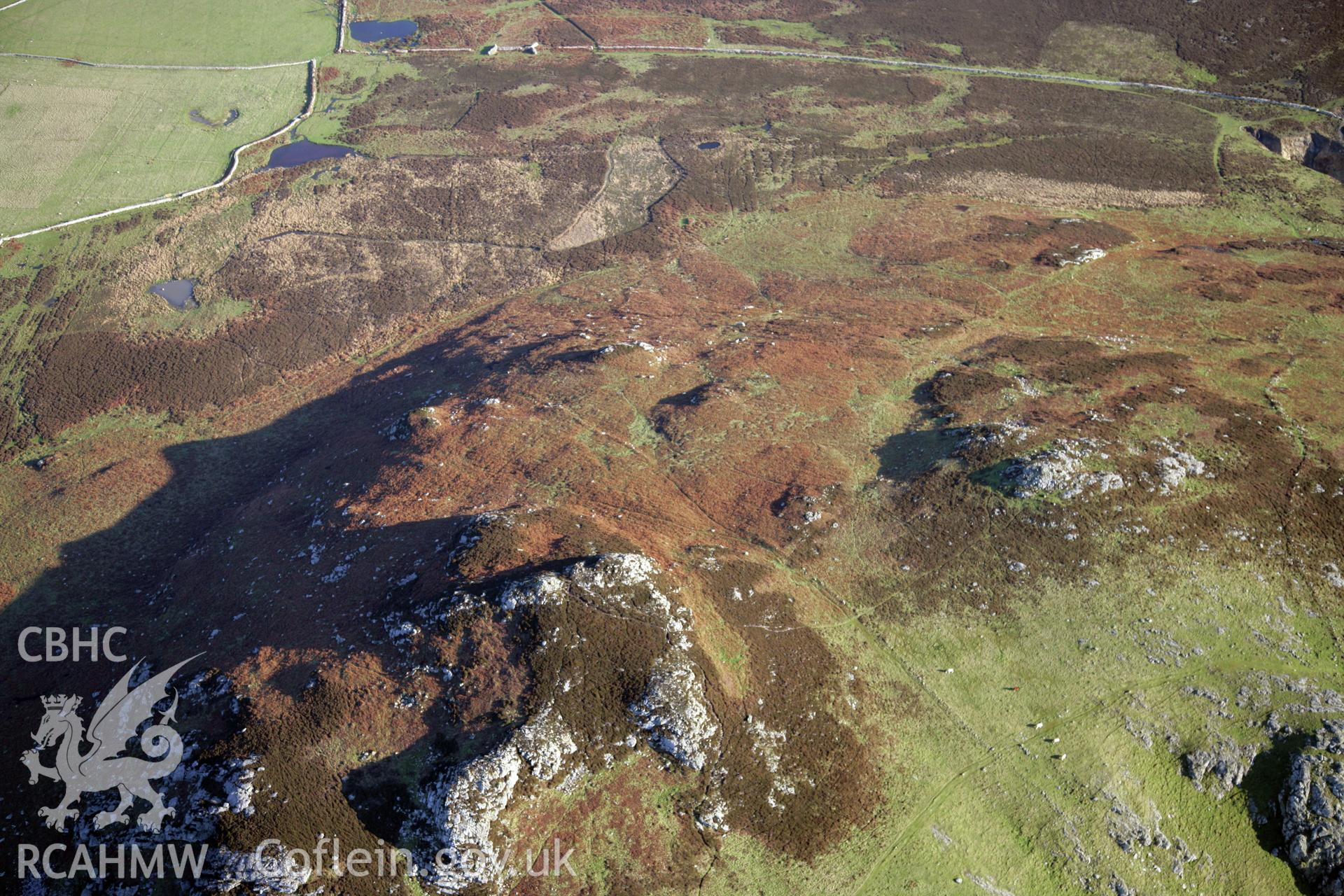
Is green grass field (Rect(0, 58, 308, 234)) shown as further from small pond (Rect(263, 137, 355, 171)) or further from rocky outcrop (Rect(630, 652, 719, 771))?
rocky outcrop (Rect(630, 652, 719, 771))

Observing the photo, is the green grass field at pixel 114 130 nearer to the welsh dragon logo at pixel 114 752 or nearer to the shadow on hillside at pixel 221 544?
the shadow on hillside at pixel 221 544

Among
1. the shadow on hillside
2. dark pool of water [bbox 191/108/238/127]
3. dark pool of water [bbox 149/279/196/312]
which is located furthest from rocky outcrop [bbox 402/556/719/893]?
dark pool of water [bbox 191/108/238/127]

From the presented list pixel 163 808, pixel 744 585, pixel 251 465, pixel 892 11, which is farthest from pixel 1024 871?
pixel 892 11

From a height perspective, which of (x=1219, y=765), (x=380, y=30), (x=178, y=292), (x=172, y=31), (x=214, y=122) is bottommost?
(x=178, y=292)

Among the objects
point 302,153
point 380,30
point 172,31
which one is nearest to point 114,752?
point 302,153

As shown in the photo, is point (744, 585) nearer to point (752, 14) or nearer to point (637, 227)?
point (637, 227)

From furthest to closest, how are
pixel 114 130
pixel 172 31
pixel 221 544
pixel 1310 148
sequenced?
pixel 172 31, pixel 114 130, pixel 1310 148, pixel 221 544

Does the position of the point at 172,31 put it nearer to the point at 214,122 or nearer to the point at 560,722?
the point at 214,122
